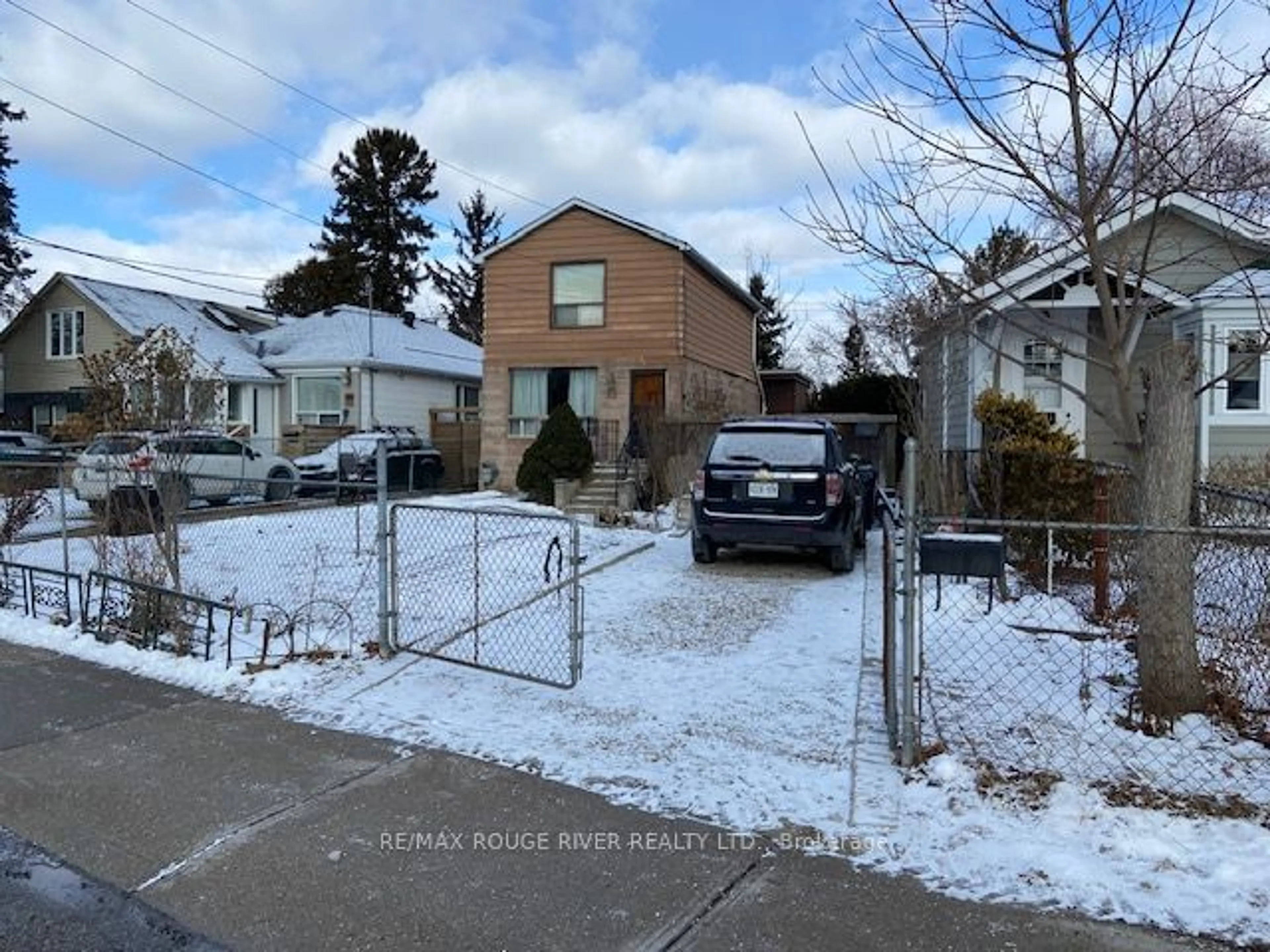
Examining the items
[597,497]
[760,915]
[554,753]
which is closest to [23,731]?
[554,753]

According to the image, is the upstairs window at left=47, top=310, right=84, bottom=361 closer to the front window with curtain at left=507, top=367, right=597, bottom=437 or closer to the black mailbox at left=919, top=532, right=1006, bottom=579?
the front window with curtain at left=507, top=367, right=597, bottom=437

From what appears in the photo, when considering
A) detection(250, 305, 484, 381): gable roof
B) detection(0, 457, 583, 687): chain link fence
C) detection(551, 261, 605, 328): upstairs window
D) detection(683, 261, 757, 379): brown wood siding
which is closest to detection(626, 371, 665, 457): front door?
detection(683, 261, 757, 379): brown wood siding

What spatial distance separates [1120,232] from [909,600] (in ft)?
10.6

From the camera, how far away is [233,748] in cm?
498

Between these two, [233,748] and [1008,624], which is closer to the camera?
[233,748]

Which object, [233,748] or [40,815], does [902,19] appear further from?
[40,815]

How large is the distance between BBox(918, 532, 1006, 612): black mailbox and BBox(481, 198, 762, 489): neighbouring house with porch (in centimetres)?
1541

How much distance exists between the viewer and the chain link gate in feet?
20.0

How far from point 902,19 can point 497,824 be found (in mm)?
4479

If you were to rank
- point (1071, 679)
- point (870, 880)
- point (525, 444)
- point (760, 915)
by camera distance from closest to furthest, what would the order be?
point (760, 915)
point (870, 880)
point (1071, 679)
point (525, 444)

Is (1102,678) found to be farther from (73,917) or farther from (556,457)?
(556,457)

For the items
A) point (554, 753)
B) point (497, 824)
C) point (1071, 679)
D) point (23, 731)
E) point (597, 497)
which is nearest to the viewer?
point (497, 824)

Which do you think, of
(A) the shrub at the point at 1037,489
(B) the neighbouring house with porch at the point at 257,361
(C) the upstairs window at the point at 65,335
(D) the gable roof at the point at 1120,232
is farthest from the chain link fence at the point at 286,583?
(C) the upstairs window at the point at 65,335

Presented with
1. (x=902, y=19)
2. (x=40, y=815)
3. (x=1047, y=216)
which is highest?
(x=902, y=19)
